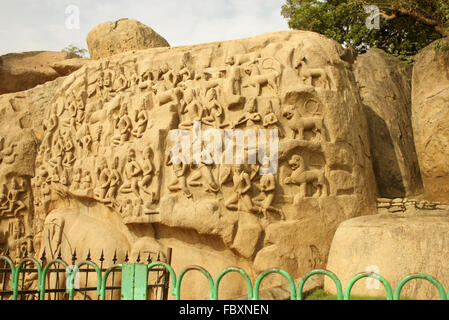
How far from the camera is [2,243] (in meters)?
13.0

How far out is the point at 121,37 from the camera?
52.9 feet

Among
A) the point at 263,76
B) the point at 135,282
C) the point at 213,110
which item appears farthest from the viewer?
the point at 263,76

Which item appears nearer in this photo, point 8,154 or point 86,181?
point 86,181

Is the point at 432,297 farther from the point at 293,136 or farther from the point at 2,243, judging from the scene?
the point at 2,243

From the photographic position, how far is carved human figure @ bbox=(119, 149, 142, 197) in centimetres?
986

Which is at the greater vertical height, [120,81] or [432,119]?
[120,81]

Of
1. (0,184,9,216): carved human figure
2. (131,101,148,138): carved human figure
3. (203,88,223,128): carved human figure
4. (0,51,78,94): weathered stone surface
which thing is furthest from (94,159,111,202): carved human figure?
(0,51,78,94): weathered stone surface

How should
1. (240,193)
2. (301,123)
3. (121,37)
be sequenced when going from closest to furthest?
(240,193), (301,123), (121,37)

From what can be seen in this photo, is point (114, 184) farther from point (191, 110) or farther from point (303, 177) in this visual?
point (303, 177)

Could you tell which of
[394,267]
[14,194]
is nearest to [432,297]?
[394,267]

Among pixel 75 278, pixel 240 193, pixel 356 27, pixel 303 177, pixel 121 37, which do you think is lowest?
pixel 75 278

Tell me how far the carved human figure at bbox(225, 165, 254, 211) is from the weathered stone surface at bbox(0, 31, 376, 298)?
0.07 ft

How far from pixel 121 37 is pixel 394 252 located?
1322cm

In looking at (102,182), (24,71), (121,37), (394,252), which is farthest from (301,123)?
(24,71)
